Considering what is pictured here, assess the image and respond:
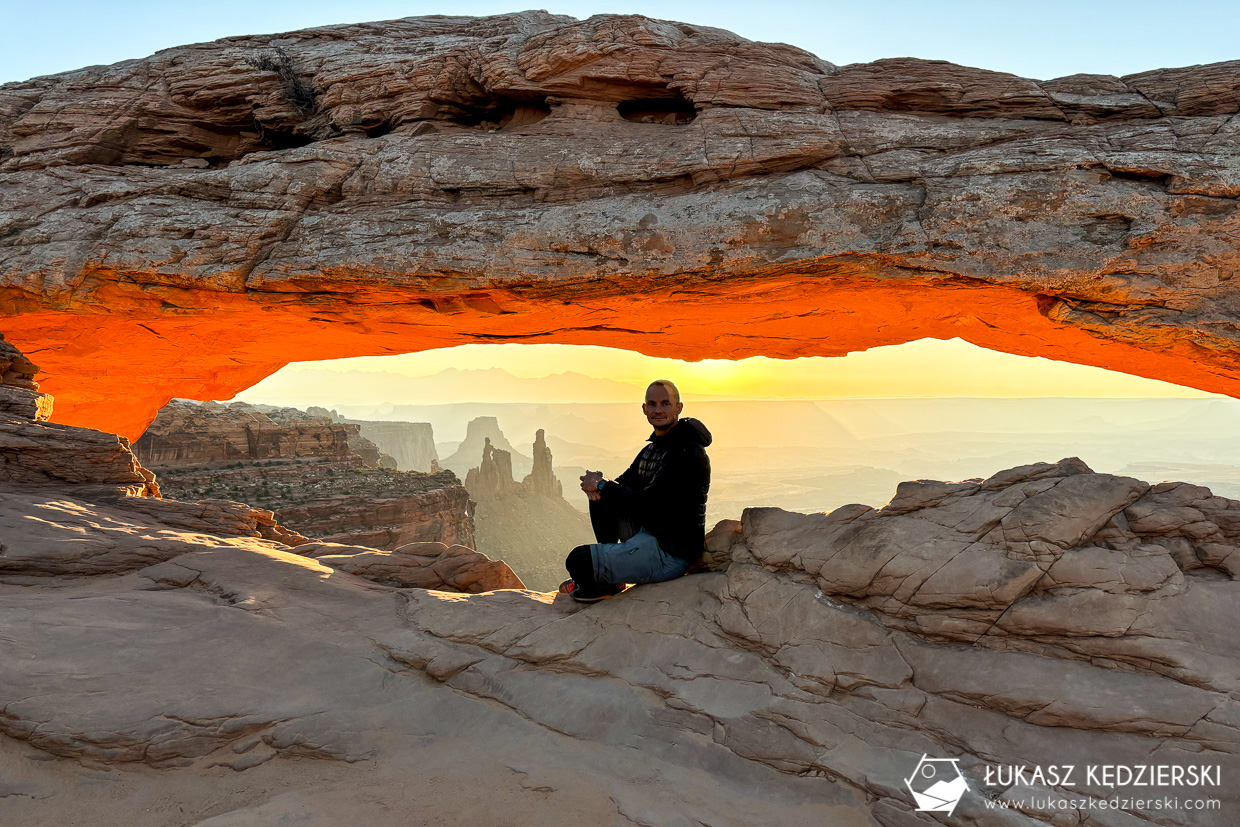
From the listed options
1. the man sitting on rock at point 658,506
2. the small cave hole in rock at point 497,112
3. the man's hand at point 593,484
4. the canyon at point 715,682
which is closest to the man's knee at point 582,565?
the man sitting on rock at point 658,506

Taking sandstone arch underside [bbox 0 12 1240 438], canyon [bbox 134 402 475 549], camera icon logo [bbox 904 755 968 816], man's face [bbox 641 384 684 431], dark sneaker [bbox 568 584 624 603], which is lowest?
canyon [bbox 134 402 475 549]

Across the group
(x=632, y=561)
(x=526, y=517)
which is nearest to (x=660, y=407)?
(x=632, y=561)

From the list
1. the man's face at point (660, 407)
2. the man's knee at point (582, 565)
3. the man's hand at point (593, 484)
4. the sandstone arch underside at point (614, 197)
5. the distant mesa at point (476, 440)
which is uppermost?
the sandstone arch underside at point (614, 197)

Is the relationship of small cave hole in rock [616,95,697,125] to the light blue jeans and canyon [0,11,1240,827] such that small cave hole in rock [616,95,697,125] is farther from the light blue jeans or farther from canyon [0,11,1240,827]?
the light blue jeans

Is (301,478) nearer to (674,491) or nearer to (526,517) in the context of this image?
(526,517)

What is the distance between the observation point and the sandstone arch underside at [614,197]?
8.74 m

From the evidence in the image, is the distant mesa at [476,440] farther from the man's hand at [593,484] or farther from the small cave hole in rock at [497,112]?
the man's hand at [593,484]

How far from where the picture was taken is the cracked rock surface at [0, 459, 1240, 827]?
176 inches

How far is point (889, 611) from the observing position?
5.60 meters

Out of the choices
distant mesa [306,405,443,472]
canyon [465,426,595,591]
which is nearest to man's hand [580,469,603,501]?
canyon [465,426,595,591]

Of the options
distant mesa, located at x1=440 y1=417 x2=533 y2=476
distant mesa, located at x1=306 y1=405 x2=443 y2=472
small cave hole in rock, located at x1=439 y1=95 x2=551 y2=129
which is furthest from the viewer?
distant mesa, located at x1=440 y1=417 x2=533 y2=476

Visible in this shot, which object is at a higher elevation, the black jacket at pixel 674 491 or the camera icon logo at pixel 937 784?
the black jacket at pixel 674 491

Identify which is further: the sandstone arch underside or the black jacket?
the sandstone arch underside

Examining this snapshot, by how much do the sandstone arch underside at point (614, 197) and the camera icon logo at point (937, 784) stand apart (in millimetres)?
6593
